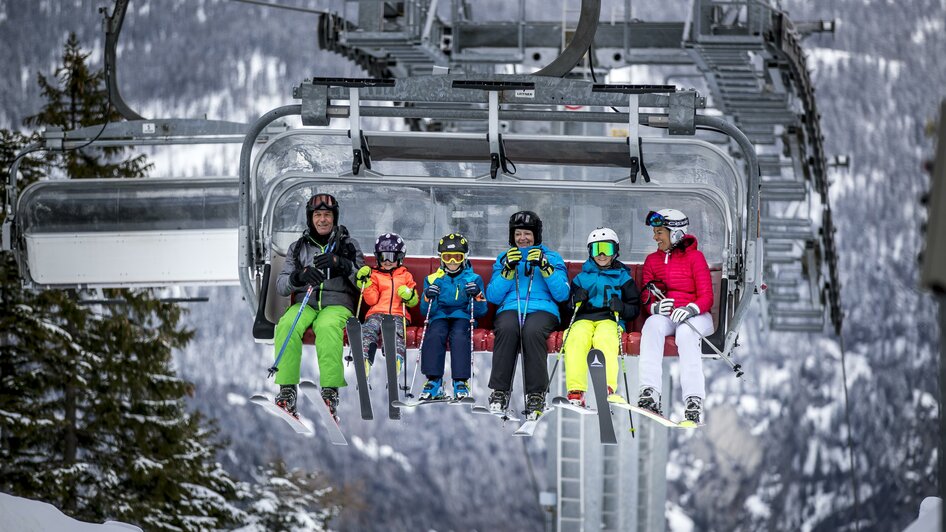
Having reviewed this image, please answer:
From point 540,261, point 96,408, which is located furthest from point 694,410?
point 96,408

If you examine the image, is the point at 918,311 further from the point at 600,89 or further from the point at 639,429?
the point at 600,89

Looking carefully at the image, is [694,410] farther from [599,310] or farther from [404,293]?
[404,293]

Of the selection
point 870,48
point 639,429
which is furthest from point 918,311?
point 639,429

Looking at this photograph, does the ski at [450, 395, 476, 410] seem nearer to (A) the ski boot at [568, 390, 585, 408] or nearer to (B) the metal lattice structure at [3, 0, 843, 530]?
(A) the ski boot at [568, 390, 585, 408]

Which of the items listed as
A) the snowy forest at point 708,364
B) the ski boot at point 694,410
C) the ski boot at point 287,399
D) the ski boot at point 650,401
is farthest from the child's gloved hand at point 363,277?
the snowy forest at point 708,364

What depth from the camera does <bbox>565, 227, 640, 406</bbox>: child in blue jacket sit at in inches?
298

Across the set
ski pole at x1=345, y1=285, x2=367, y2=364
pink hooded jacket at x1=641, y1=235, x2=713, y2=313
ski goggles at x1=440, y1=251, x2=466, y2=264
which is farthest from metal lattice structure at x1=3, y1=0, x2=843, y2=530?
ski pole at x1=345, y1=285, x2=367, y2=364

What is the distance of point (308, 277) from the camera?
780cm

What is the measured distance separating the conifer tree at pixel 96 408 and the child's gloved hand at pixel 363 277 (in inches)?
398

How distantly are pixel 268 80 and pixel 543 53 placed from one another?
527 inches

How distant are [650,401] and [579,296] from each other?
66cm

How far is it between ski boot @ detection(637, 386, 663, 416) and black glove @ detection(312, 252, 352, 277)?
1.61 meters

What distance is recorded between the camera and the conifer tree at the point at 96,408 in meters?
17.2

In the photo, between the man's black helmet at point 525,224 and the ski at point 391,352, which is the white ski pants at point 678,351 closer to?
the man's black helmet at point 525,224
